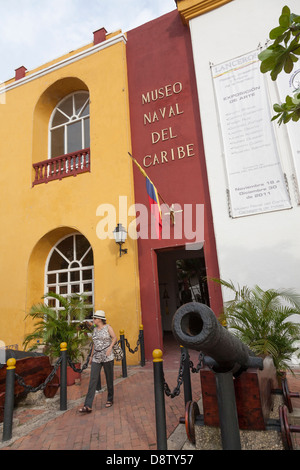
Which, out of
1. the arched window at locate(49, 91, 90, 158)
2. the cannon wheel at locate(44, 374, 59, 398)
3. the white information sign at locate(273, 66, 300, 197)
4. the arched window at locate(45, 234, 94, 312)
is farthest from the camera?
the arched window at locate(49, 91, 90, 158)

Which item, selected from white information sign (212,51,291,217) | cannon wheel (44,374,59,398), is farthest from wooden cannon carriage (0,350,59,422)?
white information sign (212,51,291,217)

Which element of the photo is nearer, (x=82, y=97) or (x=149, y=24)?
(x=149, y=24)

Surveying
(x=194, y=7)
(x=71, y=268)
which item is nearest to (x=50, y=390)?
(x=71, y=268)

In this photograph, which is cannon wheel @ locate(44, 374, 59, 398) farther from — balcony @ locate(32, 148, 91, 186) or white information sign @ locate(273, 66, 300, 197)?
white information sign @ locate(273, 66, 300, 197)

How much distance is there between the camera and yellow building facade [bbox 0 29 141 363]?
28.4ft

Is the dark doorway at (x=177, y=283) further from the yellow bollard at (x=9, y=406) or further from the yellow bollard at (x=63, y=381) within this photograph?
the yellow bollard at (x=9, y=406)

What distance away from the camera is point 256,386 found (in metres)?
2.70

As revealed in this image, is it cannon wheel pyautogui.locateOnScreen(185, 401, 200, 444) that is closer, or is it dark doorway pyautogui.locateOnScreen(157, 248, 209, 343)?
cannon wheel pyautogui.locateOnScreen(185, 401, 200, 444)

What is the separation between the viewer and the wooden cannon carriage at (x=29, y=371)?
14.4 feet

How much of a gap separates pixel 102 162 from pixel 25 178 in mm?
3258

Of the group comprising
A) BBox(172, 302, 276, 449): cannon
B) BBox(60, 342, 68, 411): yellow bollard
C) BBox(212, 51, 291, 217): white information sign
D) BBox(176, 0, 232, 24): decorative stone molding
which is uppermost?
BBox(176, 0, 232, 24): decorative stone molding

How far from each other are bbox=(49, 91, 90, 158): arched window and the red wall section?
2140 mm

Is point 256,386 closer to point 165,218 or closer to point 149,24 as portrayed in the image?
point 165,218
